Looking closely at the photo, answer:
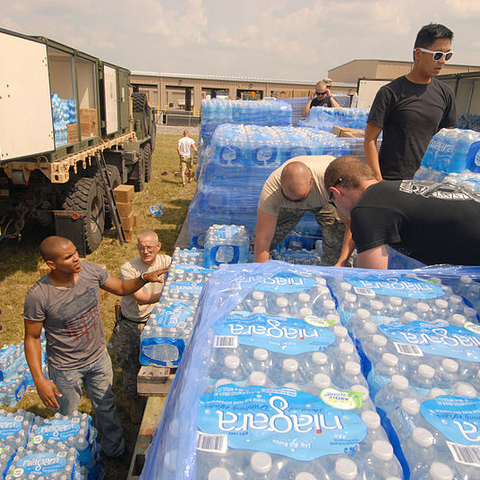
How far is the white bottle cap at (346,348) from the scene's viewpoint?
1.55 metres

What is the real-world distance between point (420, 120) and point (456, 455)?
3.45m

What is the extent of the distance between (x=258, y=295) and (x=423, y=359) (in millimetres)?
755

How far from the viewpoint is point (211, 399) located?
1.32 m

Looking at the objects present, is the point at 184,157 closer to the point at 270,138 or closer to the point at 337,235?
the point at 270,138

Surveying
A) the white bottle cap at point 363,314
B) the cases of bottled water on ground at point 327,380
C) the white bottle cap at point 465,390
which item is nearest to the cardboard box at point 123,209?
the cases of bottled water on ground at point 327,380

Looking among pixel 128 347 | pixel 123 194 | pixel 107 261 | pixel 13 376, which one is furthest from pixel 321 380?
pixel 123 194

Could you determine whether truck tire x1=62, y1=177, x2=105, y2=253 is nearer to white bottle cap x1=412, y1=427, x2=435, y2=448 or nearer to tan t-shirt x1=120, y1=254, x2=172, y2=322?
tan t-shirt x1=120, y1=254, x2=172, y2=322

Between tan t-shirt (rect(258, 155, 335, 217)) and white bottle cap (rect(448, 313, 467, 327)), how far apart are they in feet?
7.15

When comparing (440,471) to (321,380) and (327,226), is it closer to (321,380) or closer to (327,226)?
(321,380)

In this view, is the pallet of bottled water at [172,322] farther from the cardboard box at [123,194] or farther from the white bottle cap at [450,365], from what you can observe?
the cardboard box at [123,194]

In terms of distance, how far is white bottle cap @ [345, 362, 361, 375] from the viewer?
1.47m

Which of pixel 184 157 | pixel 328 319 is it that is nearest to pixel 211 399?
pixel 328 319

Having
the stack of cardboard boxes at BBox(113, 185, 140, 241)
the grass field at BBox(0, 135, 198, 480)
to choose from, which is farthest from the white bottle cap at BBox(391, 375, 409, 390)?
the stack of cardboard boxes at BBox(113, 185, 140, 241)

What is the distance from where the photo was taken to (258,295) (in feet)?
6.19
